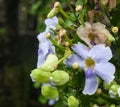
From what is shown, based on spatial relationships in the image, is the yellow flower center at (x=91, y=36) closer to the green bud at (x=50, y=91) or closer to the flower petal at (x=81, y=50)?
the flower petal at (x=81, y=50)

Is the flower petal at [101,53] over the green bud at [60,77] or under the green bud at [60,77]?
over

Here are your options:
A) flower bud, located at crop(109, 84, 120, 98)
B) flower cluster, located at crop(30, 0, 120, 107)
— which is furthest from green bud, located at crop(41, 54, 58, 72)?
flower bud, located at crop(109, 84, 120, 98)

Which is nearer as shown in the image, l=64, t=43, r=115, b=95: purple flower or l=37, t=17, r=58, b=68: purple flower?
l=64, t=43, r=115, b=95: purple flower

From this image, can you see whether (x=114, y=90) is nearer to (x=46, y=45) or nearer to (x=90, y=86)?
(x=90, y=86)

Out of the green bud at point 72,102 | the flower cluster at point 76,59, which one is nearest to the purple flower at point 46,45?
the flower cluster at point 76,59

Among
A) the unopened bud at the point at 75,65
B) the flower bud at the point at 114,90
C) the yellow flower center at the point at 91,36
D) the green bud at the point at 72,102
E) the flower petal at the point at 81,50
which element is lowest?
the green bud at the point at 72,102

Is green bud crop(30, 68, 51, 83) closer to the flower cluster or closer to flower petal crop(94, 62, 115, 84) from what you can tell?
the flower cluster

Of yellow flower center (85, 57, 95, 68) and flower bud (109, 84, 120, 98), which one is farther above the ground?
yellow flower center (85, 57, 95, 68)
